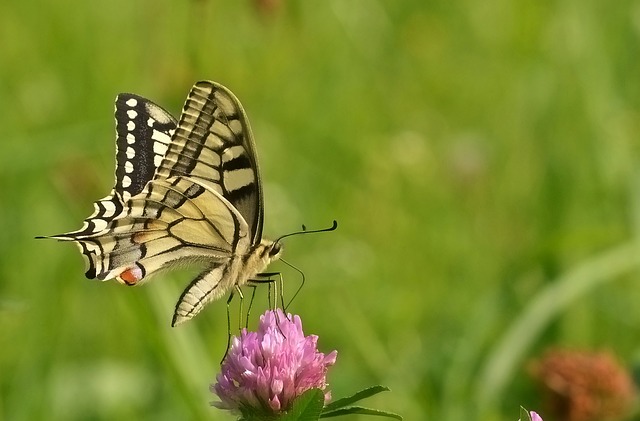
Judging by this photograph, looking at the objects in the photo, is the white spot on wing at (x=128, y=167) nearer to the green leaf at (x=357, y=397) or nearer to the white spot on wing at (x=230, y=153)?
the white spot on wing at (x=230, y=153)

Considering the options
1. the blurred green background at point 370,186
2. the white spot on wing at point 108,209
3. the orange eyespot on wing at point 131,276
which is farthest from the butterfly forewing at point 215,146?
the blurred green background at point 370,186

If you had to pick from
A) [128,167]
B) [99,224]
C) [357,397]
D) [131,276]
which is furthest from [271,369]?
[128,167]

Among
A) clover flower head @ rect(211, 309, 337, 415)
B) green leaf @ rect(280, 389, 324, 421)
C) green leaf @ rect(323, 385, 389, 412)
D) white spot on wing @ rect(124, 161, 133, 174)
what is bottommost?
green leaf @ rect(280, 389, 324, 421)

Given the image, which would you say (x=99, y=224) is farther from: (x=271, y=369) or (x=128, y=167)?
(x=271, y=369)

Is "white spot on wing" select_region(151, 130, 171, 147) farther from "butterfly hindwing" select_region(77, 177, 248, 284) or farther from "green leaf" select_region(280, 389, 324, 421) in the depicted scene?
"green leaf" select_region(280, 389, 324, 421)

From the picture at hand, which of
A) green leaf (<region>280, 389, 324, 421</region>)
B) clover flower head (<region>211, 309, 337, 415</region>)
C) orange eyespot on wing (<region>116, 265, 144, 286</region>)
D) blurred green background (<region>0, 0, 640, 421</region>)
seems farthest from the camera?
blurred green background (<region>0, 0, 640, 421</region>)

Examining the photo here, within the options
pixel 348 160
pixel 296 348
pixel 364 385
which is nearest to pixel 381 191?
pixel 348 160

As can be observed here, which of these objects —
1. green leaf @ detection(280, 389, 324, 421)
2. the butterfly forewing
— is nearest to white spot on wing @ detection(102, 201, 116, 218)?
the butterfly forewing

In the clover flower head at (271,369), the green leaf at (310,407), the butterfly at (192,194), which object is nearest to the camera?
the green leaf at (310,407)
